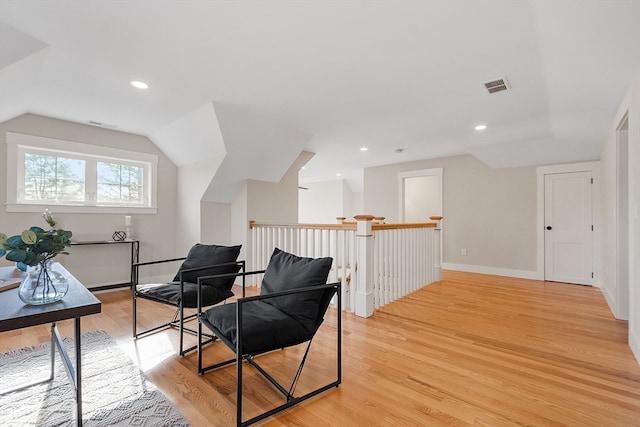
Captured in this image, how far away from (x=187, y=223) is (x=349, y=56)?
3.43 m

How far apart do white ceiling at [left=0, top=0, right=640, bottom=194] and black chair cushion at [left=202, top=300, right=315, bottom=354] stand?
1.81m

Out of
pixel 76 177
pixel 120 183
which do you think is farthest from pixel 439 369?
pixel 76 177

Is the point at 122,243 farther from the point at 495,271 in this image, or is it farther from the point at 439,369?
the point at 495,271

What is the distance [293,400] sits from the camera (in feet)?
5.40

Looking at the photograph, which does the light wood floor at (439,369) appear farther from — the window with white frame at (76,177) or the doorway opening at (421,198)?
the doorway opening at (421,198)

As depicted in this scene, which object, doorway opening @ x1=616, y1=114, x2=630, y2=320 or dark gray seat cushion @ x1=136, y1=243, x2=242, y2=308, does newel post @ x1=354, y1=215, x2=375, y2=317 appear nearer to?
dark gray seat cushion @ x1=136, y1=243, x2=242, y2=308

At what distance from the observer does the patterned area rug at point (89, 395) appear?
60.4 inches

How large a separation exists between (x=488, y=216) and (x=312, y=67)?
4.61 metres

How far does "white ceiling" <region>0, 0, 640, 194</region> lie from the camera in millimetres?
1789

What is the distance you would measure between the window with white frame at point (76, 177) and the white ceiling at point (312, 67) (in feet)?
1.36

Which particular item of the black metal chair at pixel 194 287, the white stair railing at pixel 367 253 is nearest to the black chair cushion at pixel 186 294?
the black metal chair at pixel 194 287

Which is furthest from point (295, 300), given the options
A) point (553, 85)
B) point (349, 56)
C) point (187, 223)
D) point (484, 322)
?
point (187, 223)

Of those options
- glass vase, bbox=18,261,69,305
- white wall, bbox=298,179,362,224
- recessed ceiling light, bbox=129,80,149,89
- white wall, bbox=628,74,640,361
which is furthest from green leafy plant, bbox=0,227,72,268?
white wall, bbox=298,179,362,224

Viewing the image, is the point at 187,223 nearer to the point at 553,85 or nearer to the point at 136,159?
the point at 136,159
